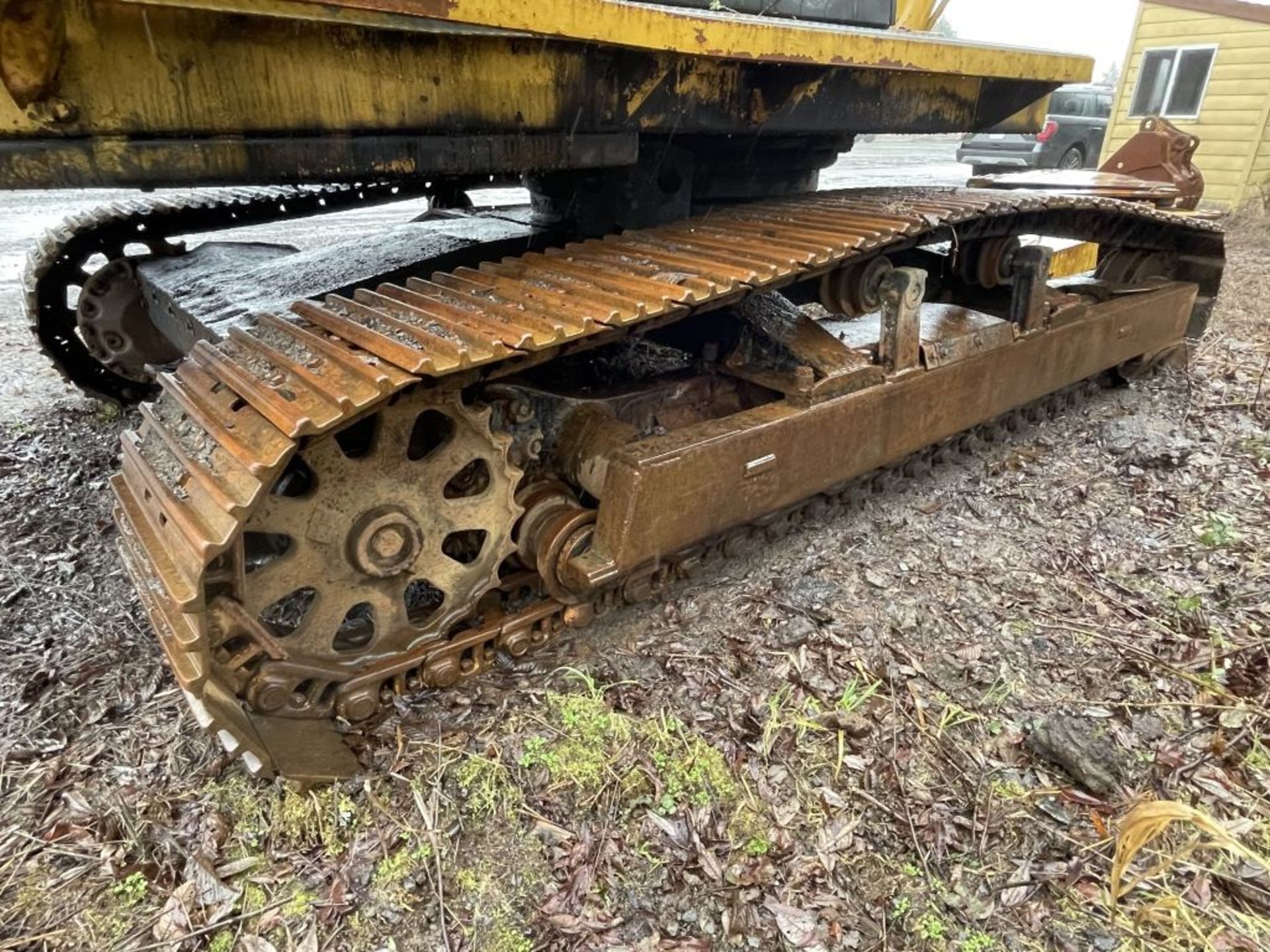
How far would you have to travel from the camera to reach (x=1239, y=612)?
128 inches

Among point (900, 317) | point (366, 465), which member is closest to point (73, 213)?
point (366, 465)

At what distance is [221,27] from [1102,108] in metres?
20.6

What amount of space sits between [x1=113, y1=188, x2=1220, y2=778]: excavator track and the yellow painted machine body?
0.42 meters

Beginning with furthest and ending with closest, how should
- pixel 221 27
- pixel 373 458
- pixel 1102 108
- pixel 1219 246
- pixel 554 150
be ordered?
pixel 1102 108 < pixel 1219 246 < pixel 554 150 < pixel 373 458 < pixel 221 27

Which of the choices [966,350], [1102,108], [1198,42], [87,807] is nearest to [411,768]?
[87,807]

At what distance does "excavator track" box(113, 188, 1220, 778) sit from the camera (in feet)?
6.91

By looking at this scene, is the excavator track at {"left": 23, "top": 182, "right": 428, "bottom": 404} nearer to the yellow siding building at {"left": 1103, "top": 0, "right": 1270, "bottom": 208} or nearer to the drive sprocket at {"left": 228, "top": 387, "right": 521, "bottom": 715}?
the drive sprocket at {"left": 228, "top": 387, "right": 521, "bottom": 715}

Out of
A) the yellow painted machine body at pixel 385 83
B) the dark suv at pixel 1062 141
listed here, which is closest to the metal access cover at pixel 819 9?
the yellow painted machine body at pixel 385 83

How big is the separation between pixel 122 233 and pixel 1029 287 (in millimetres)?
4699

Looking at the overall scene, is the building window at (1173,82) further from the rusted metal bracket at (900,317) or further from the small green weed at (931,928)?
the small green weed at (931,928)

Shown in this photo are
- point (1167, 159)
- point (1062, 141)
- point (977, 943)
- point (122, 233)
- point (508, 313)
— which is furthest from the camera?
point (1062, 141)

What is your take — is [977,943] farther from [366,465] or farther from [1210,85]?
[1210,85]

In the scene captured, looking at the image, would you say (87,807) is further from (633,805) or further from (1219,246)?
(1219,246)

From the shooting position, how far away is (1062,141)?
17.6 meters
